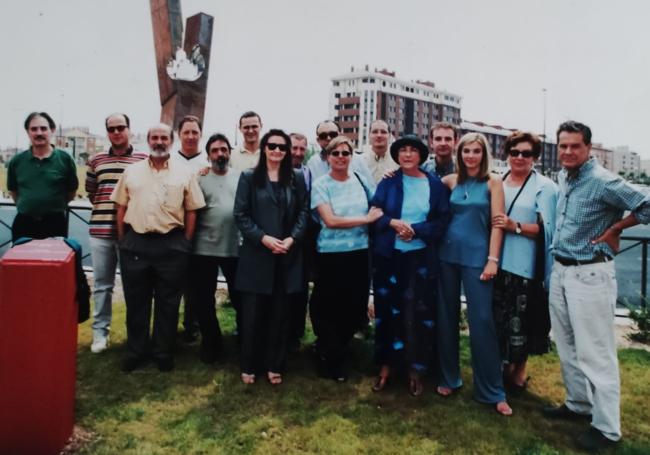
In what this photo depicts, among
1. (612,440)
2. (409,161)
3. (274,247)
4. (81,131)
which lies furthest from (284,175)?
(81,131)

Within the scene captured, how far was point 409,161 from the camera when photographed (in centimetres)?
376

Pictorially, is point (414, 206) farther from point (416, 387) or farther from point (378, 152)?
point (378, 152)

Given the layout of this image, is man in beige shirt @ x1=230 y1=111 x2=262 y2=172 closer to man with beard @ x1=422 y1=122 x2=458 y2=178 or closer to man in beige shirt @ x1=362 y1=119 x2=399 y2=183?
man in beige shirt @ x1=362 y1=119 x2=399 y2=183

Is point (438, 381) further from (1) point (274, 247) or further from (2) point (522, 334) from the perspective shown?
(1) point (274, 247)

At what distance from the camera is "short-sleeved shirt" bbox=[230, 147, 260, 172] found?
477cm

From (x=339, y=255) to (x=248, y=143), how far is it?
1616 millimetres

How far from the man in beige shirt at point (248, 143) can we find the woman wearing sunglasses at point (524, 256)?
2.28m

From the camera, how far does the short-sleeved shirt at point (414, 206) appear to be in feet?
12.1

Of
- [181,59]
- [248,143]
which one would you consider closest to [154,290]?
[248,143]

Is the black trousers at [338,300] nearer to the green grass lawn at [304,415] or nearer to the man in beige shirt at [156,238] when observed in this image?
the green grass lawn at [304,415]

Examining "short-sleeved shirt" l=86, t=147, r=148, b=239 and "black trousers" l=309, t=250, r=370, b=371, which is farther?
"short-sleeved shirt" l=86, t=147, r=148, b=239

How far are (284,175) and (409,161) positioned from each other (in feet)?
3.20

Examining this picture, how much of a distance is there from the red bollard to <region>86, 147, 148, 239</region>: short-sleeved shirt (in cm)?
174

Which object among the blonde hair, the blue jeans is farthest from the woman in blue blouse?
the blue jeans
